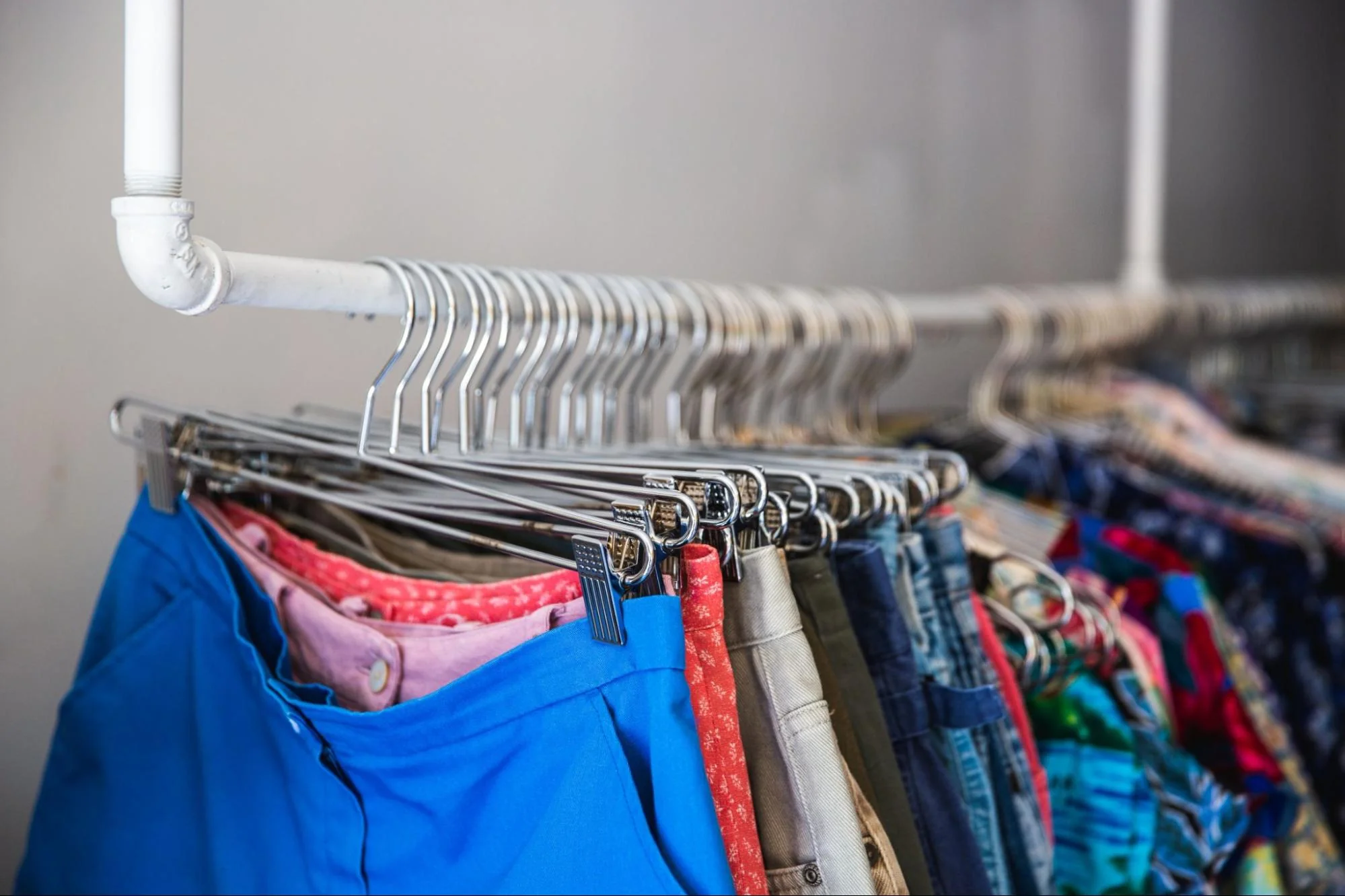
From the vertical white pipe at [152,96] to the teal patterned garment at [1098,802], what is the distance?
2.27ft

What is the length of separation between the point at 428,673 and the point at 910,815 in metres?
0.27

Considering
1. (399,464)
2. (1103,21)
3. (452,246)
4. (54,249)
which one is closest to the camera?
(399,464)

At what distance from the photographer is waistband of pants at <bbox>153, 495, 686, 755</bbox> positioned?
520 mm

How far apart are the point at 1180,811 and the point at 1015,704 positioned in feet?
0.61

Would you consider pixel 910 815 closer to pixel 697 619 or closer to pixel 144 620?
pixel 697 619

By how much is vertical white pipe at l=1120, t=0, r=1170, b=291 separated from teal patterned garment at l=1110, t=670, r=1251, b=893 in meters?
0.79

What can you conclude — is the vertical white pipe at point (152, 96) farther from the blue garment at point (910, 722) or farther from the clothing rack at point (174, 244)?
the blue garment at point (910, 722)

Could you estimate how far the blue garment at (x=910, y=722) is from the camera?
65 cm

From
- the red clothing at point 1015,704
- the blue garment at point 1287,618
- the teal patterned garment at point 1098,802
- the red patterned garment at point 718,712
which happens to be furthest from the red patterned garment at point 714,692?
the blue garment at point 1287,618

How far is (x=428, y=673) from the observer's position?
640mm

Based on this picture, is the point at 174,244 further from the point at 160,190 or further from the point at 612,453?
the point at 612,453

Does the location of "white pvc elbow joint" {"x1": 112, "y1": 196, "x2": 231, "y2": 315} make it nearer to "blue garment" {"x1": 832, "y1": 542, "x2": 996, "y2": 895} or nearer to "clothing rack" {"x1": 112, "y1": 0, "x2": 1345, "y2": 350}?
"clothing rack" {"x1": 112, "y1": 0, "x2": 1345, "y2": 350}

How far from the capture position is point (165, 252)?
59cm

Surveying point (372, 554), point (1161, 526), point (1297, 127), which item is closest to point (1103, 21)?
point (1297, 127)
